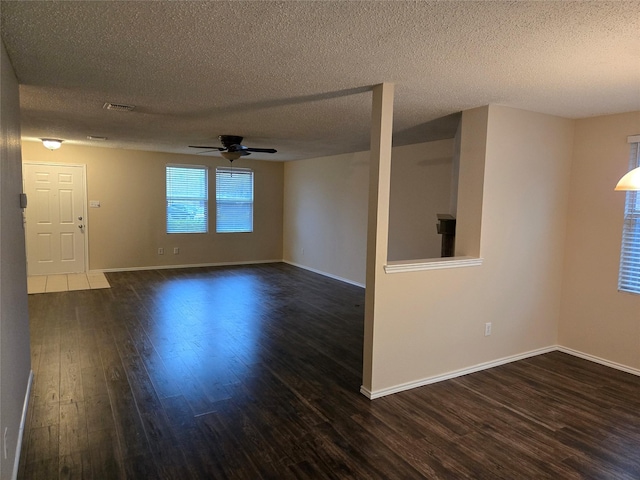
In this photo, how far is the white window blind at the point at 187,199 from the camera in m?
8.08

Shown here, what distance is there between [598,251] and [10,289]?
4.67m

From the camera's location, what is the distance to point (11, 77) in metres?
2.50

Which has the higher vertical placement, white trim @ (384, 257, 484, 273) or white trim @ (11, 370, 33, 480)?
white trim @ (384, 257, 484, 273)

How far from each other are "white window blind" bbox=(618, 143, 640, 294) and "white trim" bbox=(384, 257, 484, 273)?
136 cm

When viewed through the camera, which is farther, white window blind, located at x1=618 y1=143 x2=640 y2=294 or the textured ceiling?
white window blind, located at x1=618 y1=143 x2=640 y2=294

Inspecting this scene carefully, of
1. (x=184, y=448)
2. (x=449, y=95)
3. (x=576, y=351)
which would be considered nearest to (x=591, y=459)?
(x=576, y=351)

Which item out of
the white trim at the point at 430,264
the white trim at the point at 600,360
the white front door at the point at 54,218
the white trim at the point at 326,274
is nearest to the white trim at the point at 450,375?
the white trim at the point at 600,360

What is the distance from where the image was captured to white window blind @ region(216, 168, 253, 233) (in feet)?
28.1

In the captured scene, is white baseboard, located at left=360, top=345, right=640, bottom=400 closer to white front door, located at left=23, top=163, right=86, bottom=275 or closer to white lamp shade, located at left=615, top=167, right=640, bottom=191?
white lamp shade, located at left=615, top=167, right=640, bottom=191

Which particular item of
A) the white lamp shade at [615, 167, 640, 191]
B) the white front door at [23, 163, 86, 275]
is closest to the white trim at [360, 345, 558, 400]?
the white lamp shade at [615, 167, 640, 191]

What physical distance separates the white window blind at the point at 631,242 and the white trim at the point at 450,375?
98 centimetres

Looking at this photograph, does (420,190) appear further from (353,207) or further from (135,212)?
(135,212)

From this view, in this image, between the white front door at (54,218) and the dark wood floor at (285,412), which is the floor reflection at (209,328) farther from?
the white front door at (54,218)

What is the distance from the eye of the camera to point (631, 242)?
3.56 meters
